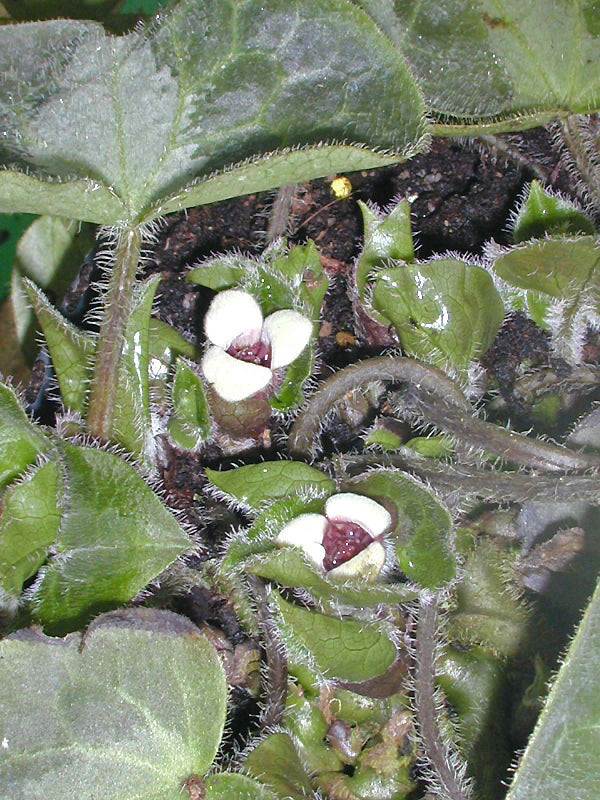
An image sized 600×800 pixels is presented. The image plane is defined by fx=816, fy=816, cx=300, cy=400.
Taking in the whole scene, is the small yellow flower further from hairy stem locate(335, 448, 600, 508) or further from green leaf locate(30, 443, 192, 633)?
green leaf locate(30, 443, 192, 633)

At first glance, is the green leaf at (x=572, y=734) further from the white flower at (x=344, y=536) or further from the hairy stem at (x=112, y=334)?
the hairy stem at (x=112, y=334)

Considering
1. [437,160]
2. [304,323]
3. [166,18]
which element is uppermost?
[166,18]

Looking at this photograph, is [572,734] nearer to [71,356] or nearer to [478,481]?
[478,481]

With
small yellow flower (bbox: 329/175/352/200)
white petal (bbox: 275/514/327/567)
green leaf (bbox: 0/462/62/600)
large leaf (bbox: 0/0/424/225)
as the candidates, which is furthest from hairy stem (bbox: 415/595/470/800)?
small yellow flower (bbox: 329/175/352/200)

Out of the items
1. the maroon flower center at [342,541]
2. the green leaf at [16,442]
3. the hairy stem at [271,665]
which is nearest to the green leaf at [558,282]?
the maroon flower center at [342,541]

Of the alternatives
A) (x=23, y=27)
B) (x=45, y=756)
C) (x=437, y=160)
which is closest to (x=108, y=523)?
(x=45, y=756)

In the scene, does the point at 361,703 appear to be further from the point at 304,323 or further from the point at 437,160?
the point at 437,160
